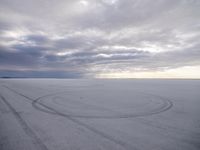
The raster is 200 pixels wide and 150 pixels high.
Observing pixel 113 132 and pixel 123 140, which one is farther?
pixel 113 132

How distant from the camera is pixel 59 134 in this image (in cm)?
478

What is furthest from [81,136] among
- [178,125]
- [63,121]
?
[178,125]

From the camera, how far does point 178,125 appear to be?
5.74 meters

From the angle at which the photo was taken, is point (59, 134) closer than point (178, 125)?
Yes

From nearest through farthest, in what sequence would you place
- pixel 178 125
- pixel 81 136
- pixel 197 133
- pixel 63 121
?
1. pixel 81 136
2. pixel 197 133
3. pixel 178 125
4. pixel 63 121

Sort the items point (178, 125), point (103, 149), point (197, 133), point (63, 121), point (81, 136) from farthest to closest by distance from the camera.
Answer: point (63, 121) < point (178, 125) < point (197, 133) < point (81, 136) < point (103, 149)

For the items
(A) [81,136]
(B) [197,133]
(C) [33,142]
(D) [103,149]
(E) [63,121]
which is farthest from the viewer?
(E) [63,121]

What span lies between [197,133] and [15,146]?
6.84 metres

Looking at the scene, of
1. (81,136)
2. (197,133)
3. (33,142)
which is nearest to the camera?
(33,142)

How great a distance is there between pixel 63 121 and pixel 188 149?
5284 mm

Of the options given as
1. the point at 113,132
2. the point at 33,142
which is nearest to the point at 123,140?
the point at 113,132

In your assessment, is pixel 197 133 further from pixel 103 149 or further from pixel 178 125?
pixel 103 149

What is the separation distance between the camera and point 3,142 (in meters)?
4.14

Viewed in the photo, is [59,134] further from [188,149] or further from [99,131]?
[188,149]
